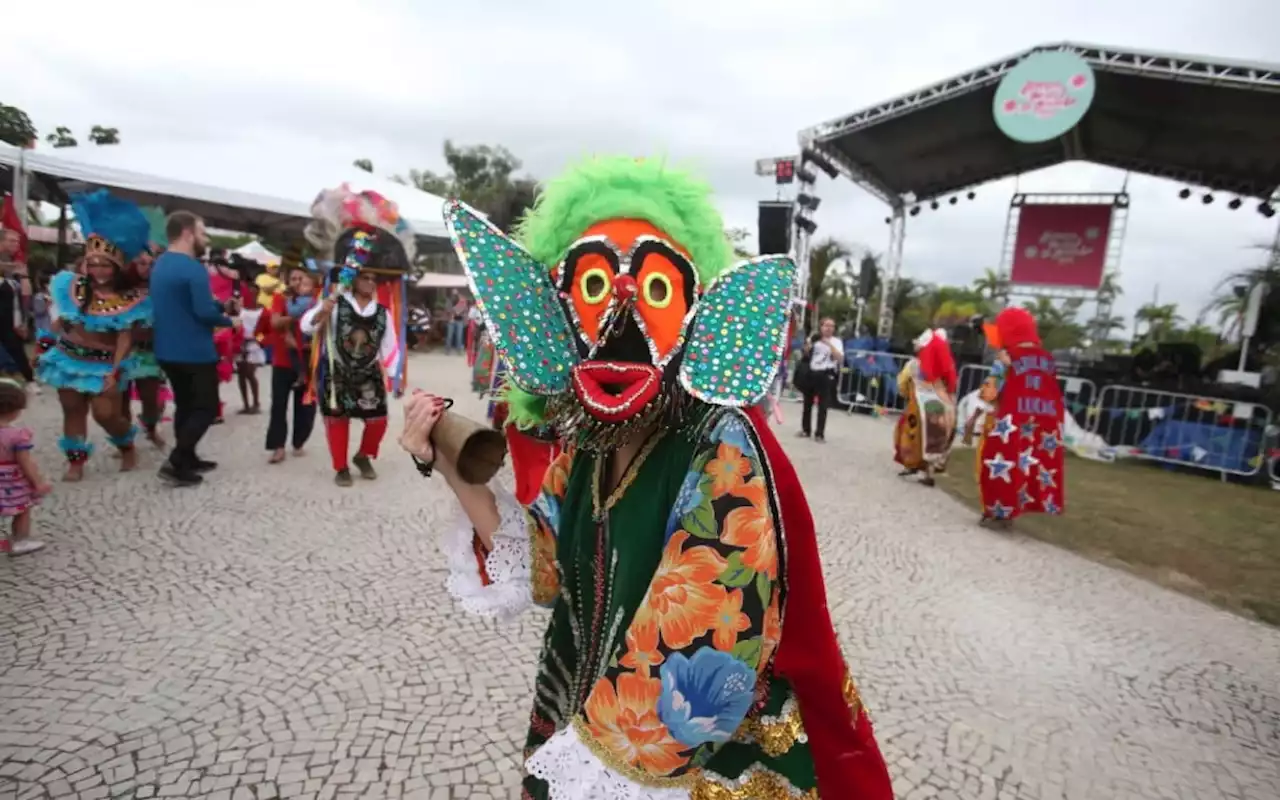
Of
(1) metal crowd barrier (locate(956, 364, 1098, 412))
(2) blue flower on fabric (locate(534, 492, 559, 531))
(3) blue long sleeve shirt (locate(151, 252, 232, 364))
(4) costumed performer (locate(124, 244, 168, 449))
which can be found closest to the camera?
(2) blue flower on fabric (locate(534, 492, 559, 531))

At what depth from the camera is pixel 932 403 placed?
708 centimetres

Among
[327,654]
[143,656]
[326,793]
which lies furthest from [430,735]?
[143,656]

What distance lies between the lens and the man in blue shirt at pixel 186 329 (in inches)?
187

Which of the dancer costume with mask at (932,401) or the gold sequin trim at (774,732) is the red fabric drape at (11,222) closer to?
the gold sequin trim at (774,732)

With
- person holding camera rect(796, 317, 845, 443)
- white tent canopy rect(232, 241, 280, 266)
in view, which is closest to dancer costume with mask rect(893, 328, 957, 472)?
person holding camera rect(796, 317, 845, 443)

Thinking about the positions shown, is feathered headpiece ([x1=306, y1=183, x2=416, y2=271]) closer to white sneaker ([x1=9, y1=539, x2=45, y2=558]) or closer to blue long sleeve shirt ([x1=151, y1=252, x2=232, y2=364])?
blue long sleeve shirt ([x1=151, y1=252, x2=232, y2=364])

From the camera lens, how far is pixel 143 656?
280cm

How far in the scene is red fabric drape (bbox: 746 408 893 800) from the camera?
1062 millimetres

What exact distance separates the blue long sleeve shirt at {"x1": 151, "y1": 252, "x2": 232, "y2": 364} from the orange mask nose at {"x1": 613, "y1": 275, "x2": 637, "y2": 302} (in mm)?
4611

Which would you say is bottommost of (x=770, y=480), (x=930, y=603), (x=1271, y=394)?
(x=930, y=603)

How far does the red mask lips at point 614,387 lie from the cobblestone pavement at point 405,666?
5.64ft

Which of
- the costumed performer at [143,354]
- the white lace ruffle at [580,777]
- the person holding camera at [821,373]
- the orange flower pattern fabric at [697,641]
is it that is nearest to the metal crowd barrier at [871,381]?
the person holding camera at [821,373]

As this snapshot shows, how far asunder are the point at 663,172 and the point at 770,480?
0.60 metres

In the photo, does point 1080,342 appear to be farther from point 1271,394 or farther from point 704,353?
point 704,353
